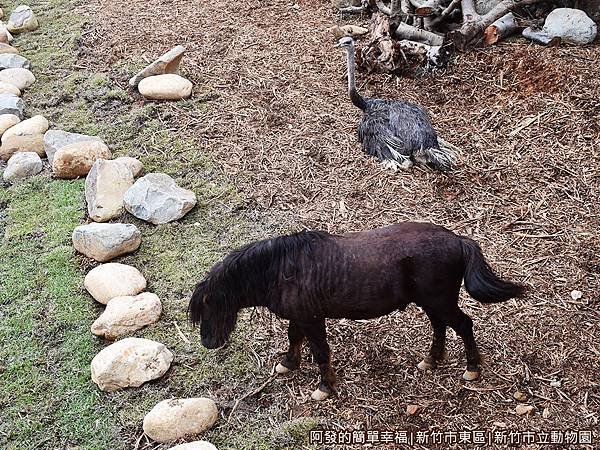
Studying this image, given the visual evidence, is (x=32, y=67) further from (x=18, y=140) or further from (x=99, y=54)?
(x=18, y=140)

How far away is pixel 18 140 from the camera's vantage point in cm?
629

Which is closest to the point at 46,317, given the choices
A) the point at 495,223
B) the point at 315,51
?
the point at 495,223

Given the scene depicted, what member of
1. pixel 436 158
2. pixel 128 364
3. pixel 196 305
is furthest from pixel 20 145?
pixel 436 158

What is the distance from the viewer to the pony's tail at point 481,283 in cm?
332

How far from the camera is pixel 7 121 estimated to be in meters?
6.50

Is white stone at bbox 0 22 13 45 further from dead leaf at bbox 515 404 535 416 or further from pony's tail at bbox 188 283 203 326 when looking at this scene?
dead leaf at bbox 515 404 535 416

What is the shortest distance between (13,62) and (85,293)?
162 inches

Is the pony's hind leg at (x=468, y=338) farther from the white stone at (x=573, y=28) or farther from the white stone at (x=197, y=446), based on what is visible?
the white stone at (x=573, y=28)

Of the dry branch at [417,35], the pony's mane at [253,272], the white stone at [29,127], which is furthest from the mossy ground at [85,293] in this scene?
the dry branch at [417,35]

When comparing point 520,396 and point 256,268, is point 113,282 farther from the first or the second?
point 520,396

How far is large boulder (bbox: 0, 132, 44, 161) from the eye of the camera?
247 inches

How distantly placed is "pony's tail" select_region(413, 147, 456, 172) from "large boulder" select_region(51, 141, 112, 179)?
8.64 feet

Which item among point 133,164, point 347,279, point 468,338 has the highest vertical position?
point 347,279

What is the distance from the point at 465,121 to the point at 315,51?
6.91 ft
